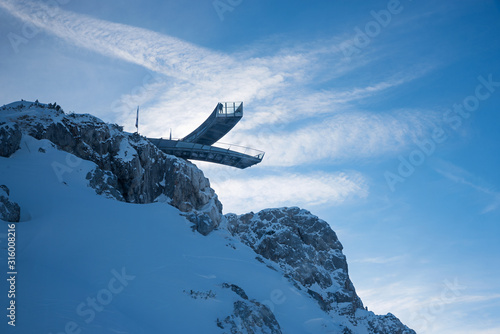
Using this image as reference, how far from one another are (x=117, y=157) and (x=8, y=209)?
14.7 meters

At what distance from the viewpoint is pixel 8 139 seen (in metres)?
26.6

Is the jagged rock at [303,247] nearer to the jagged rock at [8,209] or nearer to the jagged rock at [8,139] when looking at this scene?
the jagged rock at [8,139]

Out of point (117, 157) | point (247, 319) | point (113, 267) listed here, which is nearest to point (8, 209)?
point (113, 267)

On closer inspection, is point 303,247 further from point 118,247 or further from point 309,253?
point 118,247

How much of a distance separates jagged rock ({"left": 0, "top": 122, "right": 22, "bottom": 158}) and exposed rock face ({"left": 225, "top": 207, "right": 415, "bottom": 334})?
2256 cm

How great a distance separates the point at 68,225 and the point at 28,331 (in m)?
9.35

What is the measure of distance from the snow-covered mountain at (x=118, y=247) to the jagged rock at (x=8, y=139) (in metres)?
0.07

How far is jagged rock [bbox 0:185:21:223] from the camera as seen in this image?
19.3 metres

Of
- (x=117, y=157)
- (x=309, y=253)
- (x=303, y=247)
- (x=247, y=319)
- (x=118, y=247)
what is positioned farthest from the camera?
(x=303, y=247)

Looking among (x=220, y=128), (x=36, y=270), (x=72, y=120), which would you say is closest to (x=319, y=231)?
(x=220, y=128)

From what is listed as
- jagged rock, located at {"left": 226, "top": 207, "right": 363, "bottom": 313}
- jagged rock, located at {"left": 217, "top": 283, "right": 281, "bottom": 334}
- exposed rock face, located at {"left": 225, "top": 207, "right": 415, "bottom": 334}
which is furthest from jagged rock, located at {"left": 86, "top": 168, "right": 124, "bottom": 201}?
jagged rock, located at {"left": 226, "top": 207, "right": 363, "bottom": 313}

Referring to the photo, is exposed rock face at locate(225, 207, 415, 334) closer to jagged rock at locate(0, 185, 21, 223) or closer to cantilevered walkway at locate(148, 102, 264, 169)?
cantilevered walkway at locate(148, 102, 264, 169)

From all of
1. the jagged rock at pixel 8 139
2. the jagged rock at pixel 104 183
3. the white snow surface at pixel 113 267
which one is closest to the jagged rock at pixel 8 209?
the white snow surface at pixel 113 267

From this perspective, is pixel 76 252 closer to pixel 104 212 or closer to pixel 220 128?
pixel 104 212
